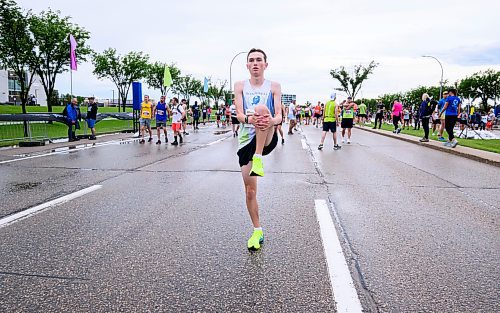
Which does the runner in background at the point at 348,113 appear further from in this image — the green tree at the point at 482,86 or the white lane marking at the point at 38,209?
the green tree at the point at 482,86

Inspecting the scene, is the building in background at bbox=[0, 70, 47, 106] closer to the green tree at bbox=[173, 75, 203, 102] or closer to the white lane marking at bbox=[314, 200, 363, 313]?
the green tree at bbox=[173, 75, 203, 102]

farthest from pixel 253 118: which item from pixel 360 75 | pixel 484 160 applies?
pixel 360 75

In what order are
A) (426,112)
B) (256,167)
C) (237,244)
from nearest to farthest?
(256,167) → (237,244) → (426,112)

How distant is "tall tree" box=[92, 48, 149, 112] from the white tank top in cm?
4816

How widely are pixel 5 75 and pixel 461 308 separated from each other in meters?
88.5

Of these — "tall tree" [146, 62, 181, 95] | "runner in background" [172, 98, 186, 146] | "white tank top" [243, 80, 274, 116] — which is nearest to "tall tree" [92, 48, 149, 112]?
"tall tree" [146, 62, 181, 95]

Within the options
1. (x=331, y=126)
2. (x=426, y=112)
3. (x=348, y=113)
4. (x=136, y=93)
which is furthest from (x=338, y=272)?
(x=136, y=93)

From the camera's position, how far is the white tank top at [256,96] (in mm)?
3900

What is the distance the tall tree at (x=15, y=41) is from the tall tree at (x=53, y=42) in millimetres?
631

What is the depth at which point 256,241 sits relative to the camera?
381 cm

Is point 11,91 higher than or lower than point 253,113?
higher

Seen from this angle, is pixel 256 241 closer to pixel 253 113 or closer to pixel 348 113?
pixel 253 113

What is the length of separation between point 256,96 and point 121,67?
48909mm

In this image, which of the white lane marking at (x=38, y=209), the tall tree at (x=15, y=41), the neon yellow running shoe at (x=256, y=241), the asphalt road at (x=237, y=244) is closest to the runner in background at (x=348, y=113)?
the asphalt road at (x=237, y=244)
